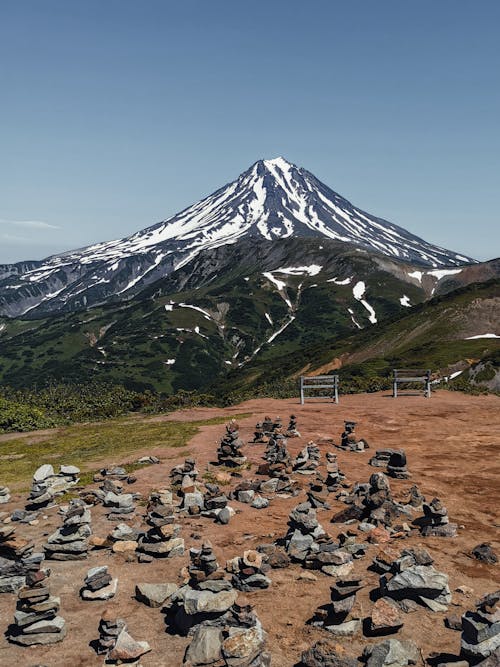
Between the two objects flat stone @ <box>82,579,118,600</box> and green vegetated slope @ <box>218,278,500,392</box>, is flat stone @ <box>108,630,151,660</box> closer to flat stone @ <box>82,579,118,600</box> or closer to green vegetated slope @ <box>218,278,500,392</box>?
flat stone @ <box>82,579,118,600</box>

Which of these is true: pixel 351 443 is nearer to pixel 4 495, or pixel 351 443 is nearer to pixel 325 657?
pixel 4 495

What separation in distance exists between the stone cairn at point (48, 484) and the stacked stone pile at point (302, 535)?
9515mm

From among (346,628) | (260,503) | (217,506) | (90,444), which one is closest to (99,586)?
(346,628)

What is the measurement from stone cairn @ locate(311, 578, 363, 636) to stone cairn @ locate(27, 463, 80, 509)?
12.1m

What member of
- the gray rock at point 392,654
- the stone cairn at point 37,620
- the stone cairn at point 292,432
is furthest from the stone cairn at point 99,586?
the stone cairn at point 292,432

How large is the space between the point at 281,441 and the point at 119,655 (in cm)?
1822

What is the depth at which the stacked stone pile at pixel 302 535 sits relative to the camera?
14.1 meters

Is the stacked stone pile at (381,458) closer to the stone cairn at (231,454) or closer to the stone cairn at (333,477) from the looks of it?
the stone cairn at (333,477)

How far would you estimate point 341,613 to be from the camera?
1081 centimetres

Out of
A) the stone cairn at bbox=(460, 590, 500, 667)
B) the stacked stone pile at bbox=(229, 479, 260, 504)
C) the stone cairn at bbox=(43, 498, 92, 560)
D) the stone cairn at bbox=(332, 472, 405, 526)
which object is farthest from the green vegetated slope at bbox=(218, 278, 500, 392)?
the stone cairn at bbox=(460, 590, 500, 667)

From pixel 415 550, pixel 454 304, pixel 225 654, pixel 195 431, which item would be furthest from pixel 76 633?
pixel 454 304

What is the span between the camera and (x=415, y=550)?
13.4 meters

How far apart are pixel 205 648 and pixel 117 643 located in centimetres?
166

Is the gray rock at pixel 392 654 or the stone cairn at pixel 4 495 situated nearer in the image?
the gray rock at pixel 392 654
